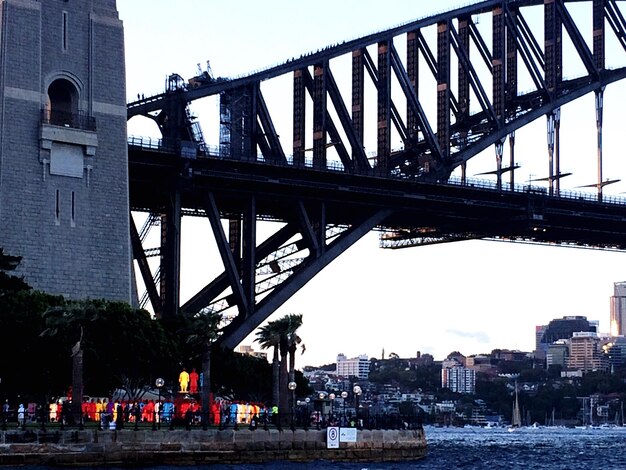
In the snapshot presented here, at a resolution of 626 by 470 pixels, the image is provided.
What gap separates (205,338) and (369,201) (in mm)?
30774

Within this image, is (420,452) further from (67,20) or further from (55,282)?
(67,20)

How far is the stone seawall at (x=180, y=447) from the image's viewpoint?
72938 millimetres

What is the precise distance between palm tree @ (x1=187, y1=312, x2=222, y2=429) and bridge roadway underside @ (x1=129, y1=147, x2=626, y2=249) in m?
13.5

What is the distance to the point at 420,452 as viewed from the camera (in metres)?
97.5

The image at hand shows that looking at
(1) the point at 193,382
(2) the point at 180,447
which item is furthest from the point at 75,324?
(1) the point at 193,382

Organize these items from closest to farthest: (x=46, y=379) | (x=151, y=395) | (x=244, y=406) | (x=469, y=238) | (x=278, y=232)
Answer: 1. (x=46, y=379)
2. (x=244, y=406)
3. (x=151, y=395)
4. (x=278, y=232)
5. (x=469, y=238)

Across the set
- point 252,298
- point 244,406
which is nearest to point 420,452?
point 244,406

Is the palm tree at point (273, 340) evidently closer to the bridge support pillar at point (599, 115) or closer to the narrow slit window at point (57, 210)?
the narrow slit window at point (57, 210)

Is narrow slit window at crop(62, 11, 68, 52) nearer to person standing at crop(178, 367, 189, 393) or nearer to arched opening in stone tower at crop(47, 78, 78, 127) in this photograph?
arched opening in stone tower at crop(47, 78, 78, 127)

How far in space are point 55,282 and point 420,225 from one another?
4654 cm

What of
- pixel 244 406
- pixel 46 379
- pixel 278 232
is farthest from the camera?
pixel 278 232

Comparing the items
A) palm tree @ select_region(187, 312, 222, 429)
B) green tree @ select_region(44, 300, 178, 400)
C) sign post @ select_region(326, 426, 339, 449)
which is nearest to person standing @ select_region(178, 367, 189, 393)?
green tree @ select_region(44, 300, 178, 400)

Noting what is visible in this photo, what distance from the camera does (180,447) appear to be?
78.1m

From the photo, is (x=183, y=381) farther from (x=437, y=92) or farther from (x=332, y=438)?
(x=437, y=92)
